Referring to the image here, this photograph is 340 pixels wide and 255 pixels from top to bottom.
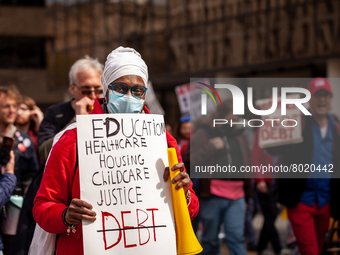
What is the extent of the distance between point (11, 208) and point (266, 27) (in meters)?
12.7

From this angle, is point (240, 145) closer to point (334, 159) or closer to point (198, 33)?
point (334, 159)

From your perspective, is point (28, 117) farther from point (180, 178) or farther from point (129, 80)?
point (180, 178)

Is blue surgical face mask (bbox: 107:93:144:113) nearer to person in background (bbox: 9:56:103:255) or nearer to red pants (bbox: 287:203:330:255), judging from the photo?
person in background (bbox: 9:56:103:255)

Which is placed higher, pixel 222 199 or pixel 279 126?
pixel 279 126

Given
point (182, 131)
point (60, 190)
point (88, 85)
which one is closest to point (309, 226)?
point (88, 85)

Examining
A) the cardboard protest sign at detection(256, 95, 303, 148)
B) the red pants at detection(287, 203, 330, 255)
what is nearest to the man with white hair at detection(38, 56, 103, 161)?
the cardboard protest sign at detection(256, 95, 303, 148)

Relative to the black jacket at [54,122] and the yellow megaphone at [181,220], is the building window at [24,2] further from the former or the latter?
the yellow megaphone at [181,220]

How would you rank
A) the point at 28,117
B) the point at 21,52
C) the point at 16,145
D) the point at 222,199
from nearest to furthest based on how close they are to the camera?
the point at 16,145 < the point at 222,199 < the point at 28,117 < the point at 21,52

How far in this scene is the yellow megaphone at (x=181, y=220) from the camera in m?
2.54

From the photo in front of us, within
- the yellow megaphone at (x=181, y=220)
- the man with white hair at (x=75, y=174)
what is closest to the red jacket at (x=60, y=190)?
the man with white hair at (x=75, y=174)

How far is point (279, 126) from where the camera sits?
4852 mm

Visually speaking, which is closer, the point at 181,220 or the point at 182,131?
the point at 181,220

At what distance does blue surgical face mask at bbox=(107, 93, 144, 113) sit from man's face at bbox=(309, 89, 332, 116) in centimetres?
268

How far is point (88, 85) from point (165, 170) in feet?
6.20
